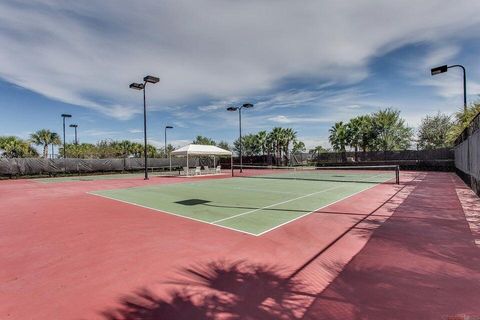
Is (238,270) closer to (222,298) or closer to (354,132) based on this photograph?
(222,298)

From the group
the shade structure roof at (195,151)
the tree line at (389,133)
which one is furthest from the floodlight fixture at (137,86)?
the tree line at (389,133)

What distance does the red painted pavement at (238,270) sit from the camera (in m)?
3.36

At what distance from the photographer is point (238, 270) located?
4453 mm

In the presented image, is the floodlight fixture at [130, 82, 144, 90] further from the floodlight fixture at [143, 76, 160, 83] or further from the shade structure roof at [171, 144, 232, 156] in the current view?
the shade structure roof at [171, 144, 232, 156]

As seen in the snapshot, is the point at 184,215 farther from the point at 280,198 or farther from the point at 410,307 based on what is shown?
the point at 410,307

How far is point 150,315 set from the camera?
3236 millimetres

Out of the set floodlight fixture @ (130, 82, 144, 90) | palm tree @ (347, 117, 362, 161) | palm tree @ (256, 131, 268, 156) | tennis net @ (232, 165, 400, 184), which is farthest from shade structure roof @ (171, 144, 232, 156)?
palm tree @ (256, 131, 268, 156)

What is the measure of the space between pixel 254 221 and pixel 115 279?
164 inches

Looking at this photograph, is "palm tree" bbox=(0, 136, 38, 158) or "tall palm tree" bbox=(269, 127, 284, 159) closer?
"palm tree" bbox=(0, 136, 38, 158)

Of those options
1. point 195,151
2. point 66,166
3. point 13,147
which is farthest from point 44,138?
point 195,151

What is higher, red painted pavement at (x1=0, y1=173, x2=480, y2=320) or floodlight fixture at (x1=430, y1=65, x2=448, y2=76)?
floodlight fixture at (x1=430, y1=65, x2=448, y2=76)

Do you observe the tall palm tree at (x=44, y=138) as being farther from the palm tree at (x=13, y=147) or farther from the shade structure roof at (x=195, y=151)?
the shade structure roof at (x=195, y=151)

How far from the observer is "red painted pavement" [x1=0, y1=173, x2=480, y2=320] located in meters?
3.36

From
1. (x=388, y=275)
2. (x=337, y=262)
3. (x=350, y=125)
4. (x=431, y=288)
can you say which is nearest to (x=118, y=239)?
(x=337, y=262)
